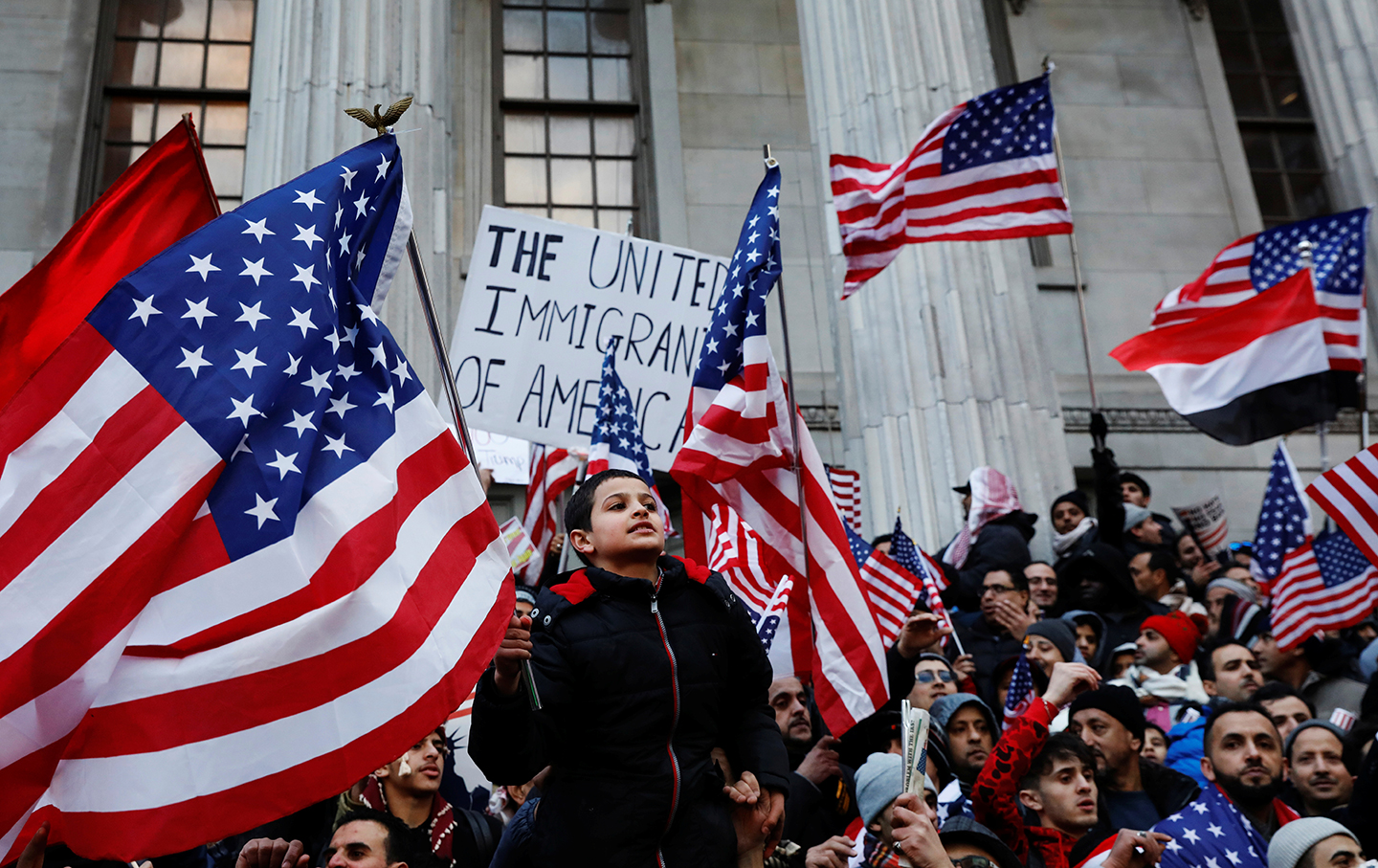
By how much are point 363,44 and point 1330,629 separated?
867cm

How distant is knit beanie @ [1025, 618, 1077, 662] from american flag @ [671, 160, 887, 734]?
1822 mm

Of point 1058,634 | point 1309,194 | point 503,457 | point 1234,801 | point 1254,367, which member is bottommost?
point 1234,801

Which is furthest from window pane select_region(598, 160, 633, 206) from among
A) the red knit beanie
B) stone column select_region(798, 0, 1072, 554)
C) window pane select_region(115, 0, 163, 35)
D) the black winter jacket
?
the black winter jacket

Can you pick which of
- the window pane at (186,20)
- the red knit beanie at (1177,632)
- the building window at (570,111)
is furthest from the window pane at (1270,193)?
the window pane at (186,20)

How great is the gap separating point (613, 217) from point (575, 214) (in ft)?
1.48

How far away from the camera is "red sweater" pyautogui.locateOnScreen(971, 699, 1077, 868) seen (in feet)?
16.7

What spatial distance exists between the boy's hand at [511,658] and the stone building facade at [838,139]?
7.30 metres

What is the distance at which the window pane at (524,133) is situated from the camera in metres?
16.1

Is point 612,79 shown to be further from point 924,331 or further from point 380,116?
point 380,116

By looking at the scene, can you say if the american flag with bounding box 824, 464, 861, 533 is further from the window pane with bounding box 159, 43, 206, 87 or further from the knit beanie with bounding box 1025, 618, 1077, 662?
the window pane with bounding box 159, 43, 206, 87

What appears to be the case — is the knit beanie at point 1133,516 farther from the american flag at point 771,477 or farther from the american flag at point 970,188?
the american flag at point 771,477

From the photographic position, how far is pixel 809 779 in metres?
4.89

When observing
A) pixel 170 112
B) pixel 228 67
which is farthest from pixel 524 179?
pixel 170 112

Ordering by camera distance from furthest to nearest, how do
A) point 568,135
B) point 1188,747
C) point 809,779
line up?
point 568,135 < point 1188,747 < point 809,779
